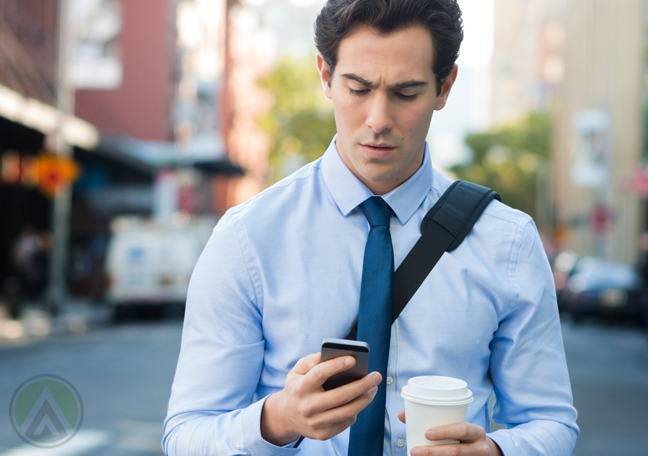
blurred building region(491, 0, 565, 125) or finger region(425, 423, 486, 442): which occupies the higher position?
blurred building region(491, 0, 565, 125)

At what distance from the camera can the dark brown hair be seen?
210 centimetres

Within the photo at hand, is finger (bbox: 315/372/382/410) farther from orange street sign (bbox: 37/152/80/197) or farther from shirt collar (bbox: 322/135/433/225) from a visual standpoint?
orange street sign (bbox: 37/152/80/197)

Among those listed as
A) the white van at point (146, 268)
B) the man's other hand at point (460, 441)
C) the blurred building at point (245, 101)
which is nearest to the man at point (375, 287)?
the man's other hand at point (460, 441)

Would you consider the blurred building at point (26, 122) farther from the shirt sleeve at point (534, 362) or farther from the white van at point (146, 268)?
the shirt sleeve at point (534, 362)

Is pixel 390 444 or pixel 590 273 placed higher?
pixel 390 444

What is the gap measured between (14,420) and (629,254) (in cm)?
3324

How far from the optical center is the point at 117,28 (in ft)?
113

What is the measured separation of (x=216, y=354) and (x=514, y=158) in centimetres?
8557

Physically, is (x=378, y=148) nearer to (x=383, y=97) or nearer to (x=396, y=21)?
(x=383, y=97)

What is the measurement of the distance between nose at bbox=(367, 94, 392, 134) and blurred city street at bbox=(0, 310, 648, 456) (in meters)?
5.39

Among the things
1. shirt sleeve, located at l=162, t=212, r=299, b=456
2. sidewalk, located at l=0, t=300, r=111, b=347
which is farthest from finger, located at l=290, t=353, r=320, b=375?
sidewalk, located at l=0, t=300, r=111, b=347

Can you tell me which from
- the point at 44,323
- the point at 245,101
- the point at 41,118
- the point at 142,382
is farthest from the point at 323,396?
the point at 245,101

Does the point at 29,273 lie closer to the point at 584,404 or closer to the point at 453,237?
the point at 584,404

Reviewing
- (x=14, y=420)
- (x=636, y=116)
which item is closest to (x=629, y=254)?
(x=636, y=116)
